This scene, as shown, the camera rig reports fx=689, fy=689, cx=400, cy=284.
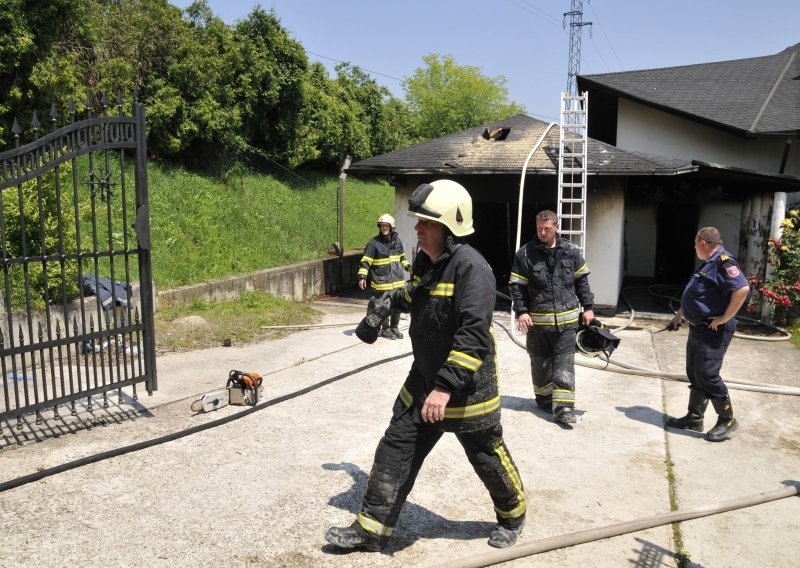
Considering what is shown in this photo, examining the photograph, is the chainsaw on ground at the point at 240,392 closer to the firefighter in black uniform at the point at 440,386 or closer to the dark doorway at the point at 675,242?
the firefighter in black uniform at the point at 440,386

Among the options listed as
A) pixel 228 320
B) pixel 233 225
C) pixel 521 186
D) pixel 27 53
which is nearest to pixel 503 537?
pixel 228 320

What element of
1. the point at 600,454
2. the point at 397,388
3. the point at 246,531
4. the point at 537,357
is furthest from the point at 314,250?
→ the point at 246,531

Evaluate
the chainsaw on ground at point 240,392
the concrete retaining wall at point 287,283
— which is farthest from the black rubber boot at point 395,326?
the chainsaw on ground at point 240,392

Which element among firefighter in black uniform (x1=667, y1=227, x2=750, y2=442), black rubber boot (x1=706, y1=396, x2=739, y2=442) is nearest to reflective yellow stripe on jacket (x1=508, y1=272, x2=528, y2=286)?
firefighter in black uniform (x1=667, y1=227, x2=750, y2=442)

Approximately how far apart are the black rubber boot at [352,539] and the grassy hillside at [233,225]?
690cm

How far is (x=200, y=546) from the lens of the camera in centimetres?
376

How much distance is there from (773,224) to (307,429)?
8986 mm

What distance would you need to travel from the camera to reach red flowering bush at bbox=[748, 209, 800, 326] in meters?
10.7

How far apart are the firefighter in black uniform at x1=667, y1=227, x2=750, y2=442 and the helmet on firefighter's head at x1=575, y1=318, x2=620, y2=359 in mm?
857

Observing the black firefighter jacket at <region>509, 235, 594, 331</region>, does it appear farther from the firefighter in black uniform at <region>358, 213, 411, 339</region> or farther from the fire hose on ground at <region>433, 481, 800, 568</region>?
the firefighter in black uniform at <region>358, 213, 411, 339</region>

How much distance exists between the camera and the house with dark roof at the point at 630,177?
1166 centimetres

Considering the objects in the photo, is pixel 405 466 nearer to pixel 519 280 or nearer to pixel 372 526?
pixel 372 526

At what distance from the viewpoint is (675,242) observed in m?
15.7

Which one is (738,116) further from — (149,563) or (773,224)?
(149,563)
